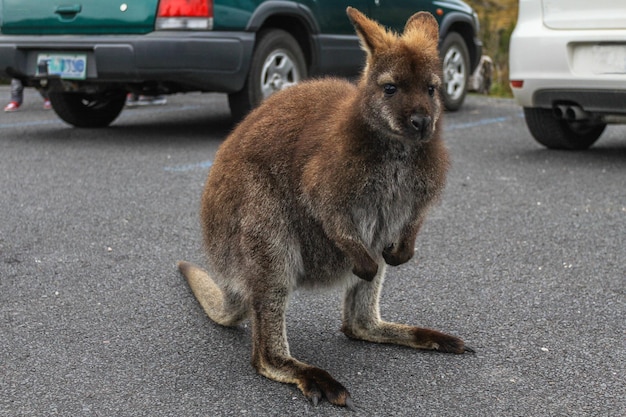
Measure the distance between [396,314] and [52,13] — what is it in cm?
505

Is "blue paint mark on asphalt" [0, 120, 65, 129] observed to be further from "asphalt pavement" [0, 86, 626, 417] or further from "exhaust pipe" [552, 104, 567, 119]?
"exhaust pipe" [552, 104, 567, 119]

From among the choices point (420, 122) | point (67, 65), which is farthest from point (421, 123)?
point (67, 65)

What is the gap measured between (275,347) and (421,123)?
949mm

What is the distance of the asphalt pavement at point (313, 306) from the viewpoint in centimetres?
318

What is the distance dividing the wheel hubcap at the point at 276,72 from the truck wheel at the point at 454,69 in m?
2.44

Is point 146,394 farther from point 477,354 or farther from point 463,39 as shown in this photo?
point 463,39

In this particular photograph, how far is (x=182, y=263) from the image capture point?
4.37m

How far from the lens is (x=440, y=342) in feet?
11.8

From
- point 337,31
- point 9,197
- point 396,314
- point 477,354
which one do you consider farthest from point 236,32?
point 477,354

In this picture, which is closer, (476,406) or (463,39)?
(476,406)

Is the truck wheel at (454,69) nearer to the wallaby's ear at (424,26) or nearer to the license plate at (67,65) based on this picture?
the license plate at (67,65)

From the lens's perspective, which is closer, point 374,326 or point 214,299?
point 374,326

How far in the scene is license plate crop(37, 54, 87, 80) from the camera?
25.1 feet

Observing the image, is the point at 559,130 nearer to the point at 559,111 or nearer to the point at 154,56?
the point at 559,111
